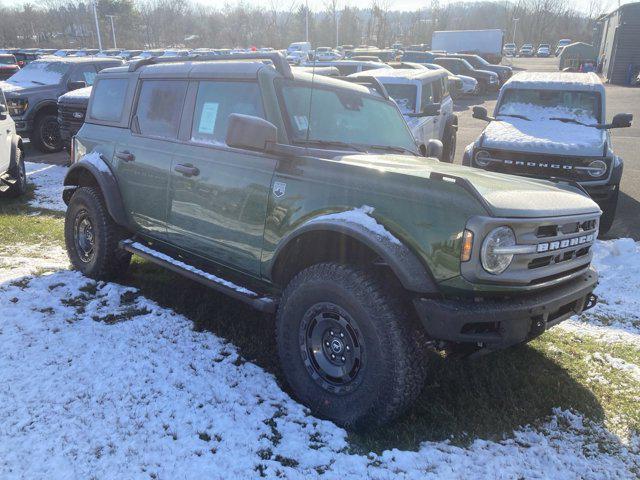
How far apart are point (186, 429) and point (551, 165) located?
5.86m

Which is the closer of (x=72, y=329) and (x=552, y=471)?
(x=552, y=471)

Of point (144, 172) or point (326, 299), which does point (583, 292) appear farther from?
point (144, 172)

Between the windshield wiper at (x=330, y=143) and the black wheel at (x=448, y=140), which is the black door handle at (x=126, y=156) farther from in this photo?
the black wheel at (x=448, y=140)

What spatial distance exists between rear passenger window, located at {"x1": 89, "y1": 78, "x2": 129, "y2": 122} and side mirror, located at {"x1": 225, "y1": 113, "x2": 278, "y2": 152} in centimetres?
212

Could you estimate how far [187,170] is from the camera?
3818mm

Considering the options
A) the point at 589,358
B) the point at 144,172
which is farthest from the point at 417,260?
the point at 144,172

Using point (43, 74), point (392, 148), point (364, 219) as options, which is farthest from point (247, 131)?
point (43, 74)

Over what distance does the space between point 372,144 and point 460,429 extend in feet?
6.83

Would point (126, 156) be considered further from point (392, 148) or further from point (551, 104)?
point (551, 104)

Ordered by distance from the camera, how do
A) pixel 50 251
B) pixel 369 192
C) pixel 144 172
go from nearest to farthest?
pixel 369 192 → pixel 144 172 → pixel 50 251

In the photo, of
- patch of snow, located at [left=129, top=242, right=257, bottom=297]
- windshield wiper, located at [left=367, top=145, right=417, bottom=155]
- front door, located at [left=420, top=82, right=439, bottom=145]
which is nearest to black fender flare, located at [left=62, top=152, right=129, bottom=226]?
patch of snow, located at [left=129, top=242, right=257, bottom=297]

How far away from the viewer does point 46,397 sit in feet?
10.1

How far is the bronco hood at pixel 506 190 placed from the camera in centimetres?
262

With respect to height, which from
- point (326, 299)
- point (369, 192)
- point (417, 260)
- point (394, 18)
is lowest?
point (326, 299)
